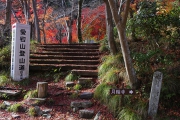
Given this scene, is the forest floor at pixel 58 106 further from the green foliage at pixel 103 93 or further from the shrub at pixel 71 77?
the shrub at pixel 71 77

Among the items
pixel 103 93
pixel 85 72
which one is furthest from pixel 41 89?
pixel 85 72

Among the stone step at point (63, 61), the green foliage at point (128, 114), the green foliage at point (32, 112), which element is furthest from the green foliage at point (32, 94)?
the stone step at point (63, 61)

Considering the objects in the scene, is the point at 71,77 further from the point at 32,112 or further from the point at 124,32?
the point at 124,32

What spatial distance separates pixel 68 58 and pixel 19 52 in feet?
8.46

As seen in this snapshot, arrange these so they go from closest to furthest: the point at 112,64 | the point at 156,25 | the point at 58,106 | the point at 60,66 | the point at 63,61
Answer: the point at 58,106 → the point at 156,25 → the point at 112,64 → the point at 60,66 → the point at 63,61

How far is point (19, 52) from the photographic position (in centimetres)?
741

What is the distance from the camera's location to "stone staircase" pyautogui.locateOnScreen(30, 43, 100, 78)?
321 inches

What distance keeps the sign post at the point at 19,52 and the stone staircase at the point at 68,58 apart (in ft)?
2.95

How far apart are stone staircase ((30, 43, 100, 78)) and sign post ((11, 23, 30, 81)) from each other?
90cm

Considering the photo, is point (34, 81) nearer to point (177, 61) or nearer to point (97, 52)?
point (97, 52)

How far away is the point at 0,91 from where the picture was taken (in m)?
6.47

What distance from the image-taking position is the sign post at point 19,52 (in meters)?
7.36

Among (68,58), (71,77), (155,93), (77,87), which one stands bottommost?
(77,87)

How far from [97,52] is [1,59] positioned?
4430mm
